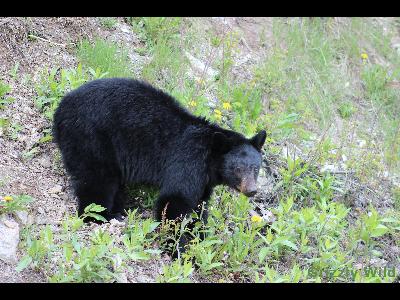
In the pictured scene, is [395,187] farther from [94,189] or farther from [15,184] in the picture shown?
[15,184]

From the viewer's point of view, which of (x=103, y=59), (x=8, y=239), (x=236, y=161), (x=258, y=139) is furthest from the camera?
(x=103, y=59)

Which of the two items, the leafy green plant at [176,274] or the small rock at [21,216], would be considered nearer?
the leafy green plant at [176,274]

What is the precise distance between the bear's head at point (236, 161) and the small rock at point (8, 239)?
2.07m

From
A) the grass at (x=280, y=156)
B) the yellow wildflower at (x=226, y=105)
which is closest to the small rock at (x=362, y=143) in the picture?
the grass at (x=280, y=156)

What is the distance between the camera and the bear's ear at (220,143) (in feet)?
20.3

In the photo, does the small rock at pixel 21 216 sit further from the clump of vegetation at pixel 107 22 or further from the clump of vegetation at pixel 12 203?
the clump of vegetation at pixel 107 22

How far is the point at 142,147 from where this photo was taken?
6422 mm

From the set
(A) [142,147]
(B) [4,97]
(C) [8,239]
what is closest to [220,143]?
(A) [142,147]

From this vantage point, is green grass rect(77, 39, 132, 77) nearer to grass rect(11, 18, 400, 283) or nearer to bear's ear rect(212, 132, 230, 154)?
grass rect(11, 18, 400, 283)

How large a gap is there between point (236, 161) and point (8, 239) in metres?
2.30

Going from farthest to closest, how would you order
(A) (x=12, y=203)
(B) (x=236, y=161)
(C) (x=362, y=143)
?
(C) (x=362, y=143), (B) (x=236, y=161), (A) (x=12, y=203)

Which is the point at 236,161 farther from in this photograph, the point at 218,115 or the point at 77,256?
the point at 77,256

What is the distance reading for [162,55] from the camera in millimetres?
8438

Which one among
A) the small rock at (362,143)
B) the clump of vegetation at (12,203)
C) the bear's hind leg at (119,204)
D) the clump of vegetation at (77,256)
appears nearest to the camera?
the clump of vegetation at (77,256)
